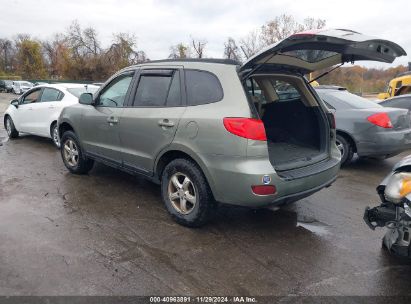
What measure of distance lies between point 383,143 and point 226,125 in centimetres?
412

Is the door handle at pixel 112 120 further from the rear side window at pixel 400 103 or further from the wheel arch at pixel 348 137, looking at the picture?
the rear side window at pixel 400 103

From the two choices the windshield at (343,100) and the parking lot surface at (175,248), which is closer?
the parking lot surface at (175,248)

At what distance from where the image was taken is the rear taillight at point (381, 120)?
630 cm

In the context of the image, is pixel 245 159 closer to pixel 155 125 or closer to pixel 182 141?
pixel 182 141

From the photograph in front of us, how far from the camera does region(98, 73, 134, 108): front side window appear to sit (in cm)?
470

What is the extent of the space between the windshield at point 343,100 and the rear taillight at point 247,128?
4.06m

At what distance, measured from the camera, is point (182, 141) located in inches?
147

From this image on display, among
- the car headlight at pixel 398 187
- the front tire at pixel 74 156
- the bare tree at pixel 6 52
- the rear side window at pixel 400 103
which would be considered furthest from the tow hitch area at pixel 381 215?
the bare tree at pixel 6 52

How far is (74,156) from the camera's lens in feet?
19.0

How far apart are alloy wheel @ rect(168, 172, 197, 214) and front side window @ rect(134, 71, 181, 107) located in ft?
2.70

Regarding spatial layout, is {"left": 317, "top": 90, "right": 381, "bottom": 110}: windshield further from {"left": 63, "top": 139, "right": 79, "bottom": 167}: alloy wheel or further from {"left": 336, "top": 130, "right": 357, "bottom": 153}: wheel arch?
{"left": 63, "top": 139, "right": 79, "bottom": 167}: alloy wheel

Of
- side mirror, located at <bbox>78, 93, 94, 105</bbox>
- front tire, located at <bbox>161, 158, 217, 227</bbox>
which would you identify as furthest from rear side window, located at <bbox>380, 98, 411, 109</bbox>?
side mirror, located at <bbox>78, 93, 94, 105</bbox>

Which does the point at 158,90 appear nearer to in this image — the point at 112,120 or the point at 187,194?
the point at 112,120

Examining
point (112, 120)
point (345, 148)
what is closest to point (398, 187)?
point (112, 120)
